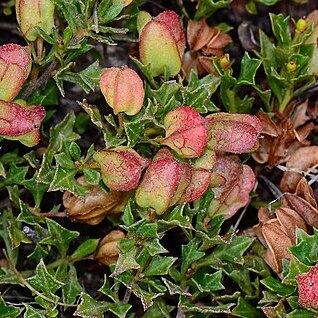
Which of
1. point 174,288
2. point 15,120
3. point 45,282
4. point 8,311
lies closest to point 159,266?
point 174,288

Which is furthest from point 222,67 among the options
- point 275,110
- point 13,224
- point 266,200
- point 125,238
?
point 13,224

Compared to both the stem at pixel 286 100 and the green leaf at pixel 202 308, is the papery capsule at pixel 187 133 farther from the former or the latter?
the stem at pixel 286 100

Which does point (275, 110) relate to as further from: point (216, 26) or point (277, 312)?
point (277, 312)

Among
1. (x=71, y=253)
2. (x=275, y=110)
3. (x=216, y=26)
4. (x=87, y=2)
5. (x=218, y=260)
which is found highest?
(x=87, y=2)

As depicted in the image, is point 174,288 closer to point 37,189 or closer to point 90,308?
point 90,308

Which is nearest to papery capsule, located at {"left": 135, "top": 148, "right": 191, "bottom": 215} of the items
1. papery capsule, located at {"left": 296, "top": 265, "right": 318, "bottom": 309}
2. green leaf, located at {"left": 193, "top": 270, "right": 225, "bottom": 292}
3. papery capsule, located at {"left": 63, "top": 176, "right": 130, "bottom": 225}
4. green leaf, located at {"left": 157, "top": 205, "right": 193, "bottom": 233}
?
green leaf, located at {"left": 157, "top": 205, "right": 193, "bottom": 233}

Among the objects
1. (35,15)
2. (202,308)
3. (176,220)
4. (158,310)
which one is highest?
(35,15)

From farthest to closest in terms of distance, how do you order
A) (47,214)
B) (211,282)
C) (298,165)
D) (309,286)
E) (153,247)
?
(298,165) → (47,214) → (211,282) → (153,247) → (309,286)
